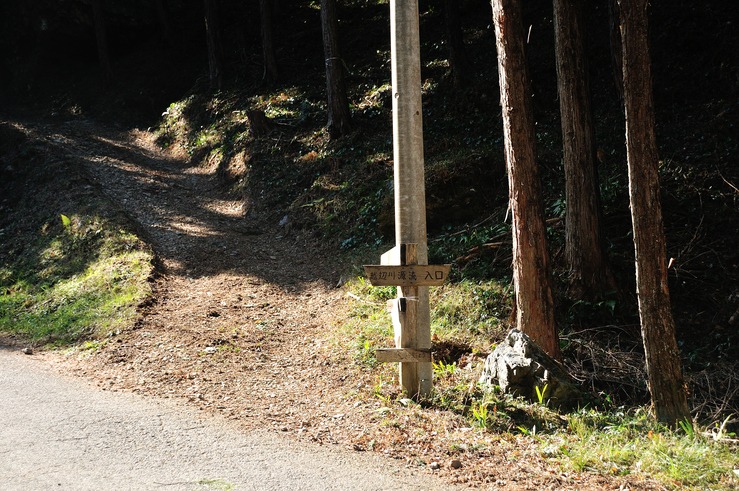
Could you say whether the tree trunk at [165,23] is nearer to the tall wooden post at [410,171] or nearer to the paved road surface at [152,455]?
the tall wooden post at [410,171]

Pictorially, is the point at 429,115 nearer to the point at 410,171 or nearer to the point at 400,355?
the point at 410,171

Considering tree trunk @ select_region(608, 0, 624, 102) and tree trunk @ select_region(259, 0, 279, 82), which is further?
tree trunk @ select_region(259, 0, 279, 82)

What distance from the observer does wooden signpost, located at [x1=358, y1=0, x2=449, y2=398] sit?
21.9 ft

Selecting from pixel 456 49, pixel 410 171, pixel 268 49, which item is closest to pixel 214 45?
pixel 268 49

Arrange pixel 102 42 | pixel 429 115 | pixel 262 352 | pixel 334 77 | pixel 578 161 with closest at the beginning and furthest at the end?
pixel 262 352 < pixel 578 161 < pixel 429 115 < pixel 334 77 < pixel 102 42

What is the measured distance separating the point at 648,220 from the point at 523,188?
5.90ft

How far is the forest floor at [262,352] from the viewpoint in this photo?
5719mm

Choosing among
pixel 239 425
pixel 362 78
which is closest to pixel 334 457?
pixel 239 425

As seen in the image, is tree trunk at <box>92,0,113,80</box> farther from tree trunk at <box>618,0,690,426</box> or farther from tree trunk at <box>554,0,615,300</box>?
tree trunk at <box>618,0,690,426</box>

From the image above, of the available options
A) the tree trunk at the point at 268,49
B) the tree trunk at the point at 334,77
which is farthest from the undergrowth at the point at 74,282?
the tree trunk at the point at 268,49

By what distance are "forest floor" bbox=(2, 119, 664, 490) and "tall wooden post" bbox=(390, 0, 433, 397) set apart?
25.8 inches

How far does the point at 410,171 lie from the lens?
22.2ft

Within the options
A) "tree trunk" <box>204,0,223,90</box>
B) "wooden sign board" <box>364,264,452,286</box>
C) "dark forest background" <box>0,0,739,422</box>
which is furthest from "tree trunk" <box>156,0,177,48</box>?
"wooden sign board" <box>364,264,452,286</box>

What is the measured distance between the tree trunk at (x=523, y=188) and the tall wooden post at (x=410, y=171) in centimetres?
149
